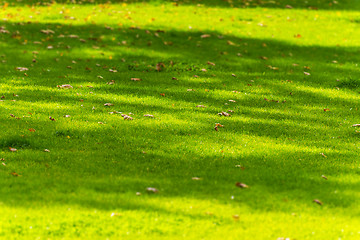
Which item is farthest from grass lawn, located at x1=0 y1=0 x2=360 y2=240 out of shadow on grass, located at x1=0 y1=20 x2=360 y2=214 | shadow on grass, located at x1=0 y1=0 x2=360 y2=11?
shadow on grass, located at x1=0 y1=0 x2=360 y2=11

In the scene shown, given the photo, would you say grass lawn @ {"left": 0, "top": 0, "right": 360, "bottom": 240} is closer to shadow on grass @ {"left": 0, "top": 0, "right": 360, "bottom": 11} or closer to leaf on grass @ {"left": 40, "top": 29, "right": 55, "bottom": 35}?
leaf on grass @ {"left": 40, "top": 29, "right": 55, "bottom": 35}

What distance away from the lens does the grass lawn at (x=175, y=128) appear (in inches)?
305

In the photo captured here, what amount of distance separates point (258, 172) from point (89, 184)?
3.38 meters

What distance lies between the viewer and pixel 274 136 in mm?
11703

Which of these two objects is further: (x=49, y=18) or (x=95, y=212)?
(x=49, y=18)

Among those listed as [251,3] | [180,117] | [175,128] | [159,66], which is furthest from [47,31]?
[251,3]

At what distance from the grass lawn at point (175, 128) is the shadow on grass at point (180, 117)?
4 cm

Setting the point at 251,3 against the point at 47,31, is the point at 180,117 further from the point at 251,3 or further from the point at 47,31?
the point at 251,3

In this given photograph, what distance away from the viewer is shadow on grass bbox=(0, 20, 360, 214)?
8.74 m

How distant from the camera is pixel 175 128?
11758 millimetres

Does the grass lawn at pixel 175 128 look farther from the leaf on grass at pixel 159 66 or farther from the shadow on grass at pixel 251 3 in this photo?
the shadow on grass at pixel 251 3

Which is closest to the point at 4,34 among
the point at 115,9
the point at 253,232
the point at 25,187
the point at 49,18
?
the point at 49,18

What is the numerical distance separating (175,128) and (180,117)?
0.94 m

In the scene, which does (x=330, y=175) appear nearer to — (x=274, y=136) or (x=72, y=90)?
(x=274, y=136)
